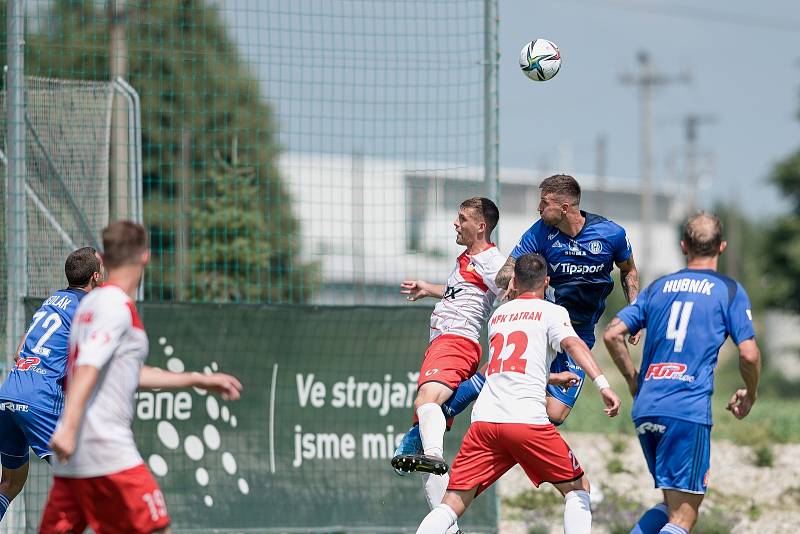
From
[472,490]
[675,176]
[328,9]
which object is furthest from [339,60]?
[675,176]

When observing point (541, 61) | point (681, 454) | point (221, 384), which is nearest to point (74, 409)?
point (221, 384)

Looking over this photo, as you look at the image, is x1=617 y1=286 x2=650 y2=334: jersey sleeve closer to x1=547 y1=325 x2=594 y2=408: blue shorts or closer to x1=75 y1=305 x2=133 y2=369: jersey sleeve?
x1=547 y1=325 x2=594 y2=408: blue shorts

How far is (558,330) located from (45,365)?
12.1 ft

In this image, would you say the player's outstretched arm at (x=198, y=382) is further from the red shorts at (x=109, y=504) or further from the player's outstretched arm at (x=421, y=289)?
the player's outstretched arm at (x=421, y=289)

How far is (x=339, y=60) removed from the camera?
995 cm

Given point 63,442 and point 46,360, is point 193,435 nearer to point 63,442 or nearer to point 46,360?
point 46,360

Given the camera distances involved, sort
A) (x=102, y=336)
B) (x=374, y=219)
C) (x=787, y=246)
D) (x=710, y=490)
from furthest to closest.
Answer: (x=787, y=246) < (x=710, y=490) < (x=374, y=219) < (x=102, y=336)

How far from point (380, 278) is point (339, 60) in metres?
2.78

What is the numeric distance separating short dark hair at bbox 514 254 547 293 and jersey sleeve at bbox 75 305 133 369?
8.60ft

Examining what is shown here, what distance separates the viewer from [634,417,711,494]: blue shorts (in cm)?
607

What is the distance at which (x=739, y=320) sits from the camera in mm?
6078

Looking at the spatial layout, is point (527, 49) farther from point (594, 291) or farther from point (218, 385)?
point (218, 385)

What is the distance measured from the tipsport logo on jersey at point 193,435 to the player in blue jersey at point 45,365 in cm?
198

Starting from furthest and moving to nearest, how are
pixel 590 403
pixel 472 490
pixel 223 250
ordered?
pixel 590 403
pixel 223 250
pixel 472 490
